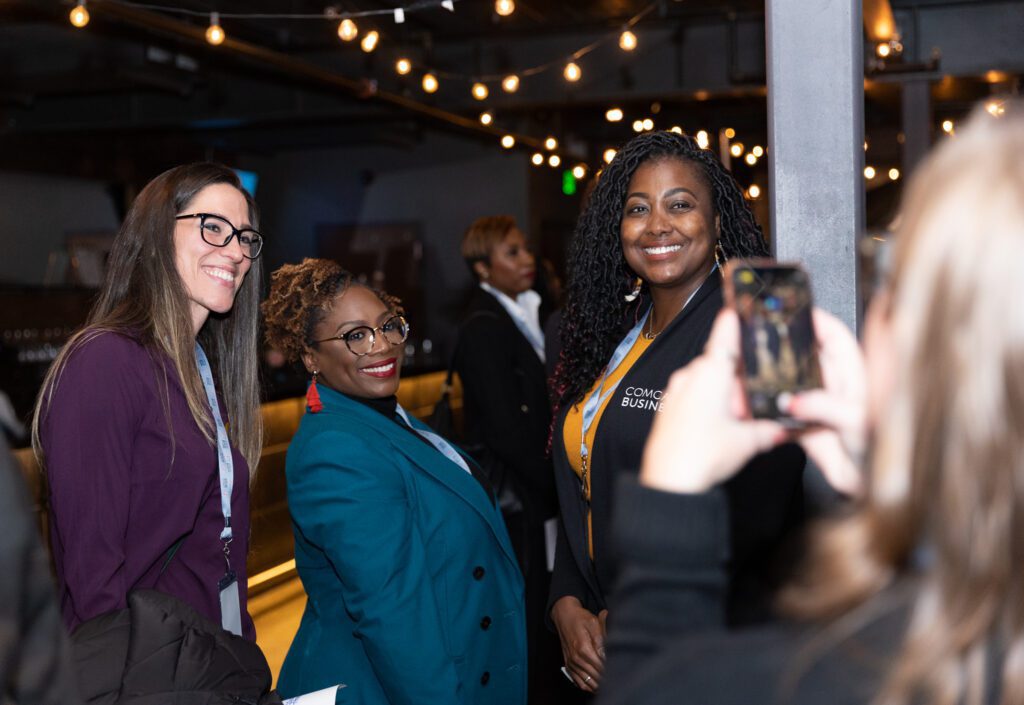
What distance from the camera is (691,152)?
221cm

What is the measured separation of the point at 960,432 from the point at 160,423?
1.61 m

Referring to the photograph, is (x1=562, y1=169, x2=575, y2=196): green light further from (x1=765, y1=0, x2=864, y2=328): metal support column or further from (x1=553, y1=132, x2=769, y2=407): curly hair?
(x1=765, y1=0, x2=864, y2=328): metal support column

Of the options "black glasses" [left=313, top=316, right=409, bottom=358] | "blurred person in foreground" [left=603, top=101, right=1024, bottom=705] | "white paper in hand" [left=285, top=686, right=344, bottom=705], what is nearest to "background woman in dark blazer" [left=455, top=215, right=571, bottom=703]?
"black glasses" [left=313, top=316, right=409, bottom=358]

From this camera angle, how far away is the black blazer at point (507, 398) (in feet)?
13.3

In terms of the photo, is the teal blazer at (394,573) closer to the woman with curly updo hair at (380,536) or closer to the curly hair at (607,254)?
the woman with curly updo hair at (380,536)

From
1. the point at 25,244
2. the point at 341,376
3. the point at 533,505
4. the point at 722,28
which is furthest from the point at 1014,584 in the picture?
the point at 25,244

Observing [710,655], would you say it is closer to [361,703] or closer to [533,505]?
[361,703]

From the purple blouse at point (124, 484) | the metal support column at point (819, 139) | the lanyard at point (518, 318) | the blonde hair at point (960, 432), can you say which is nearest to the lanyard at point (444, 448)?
the purple blouse at point (124, 484)

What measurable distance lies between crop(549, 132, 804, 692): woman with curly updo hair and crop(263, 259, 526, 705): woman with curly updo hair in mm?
262

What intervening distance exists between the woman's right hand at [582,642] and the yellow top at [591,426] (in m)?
0.12

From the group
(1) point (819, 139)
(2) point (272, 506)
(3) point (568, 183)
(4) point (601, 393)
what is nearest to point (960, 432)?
(1) point (819, 139)

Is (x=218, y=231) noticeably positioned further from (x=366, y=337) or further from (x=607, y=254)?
(x=607, y=254)

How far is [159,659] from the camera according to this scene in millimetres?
1648

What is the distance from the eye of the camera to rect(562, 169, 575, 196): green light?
39.4ft
